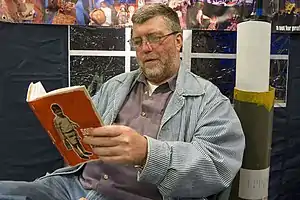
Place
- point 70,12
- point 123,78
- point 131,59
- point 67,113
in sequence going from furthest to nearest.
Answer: point 131,59 → point 70,12 → point 123,78 → point 67,113

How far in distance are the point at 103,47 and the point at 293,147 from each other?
3.68ft

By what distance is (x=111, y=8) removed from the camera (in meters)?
2.04

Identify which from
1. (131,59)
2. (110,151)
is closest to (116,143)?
(110,151)

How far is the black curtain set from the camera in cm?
204

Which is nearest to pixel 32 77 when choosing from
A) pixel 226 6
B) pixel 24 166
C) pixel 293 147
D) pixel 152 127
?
pixel 24 166

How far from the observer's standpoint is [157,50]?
1538 millimetres

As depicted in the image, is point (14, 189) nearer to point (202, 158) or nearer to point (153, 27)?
point (202, 158)

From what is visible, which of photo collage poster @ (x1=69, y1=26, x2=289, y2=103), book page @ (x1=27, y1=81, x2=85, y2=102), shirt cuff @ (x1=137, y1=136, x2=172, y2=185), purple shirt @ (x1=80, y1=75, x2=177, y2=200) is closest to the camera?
book page @ (x1=27, y1=81, x2=85, y2=102)

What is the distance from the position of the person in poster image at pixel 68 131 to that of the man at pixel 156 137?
0.14 feet

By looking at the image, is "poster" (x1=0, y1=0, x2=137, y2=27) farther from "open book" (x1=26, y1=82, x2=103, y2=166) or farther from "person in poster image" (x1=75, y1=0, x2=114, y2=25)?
"open book" (x1=26, y1=82, x2=103, y2=166)

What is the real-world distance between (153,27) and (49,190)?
2.23 ft

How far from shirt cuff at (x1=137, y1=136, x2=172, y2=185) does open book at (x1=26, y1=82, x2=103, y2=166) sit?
6.2 inches

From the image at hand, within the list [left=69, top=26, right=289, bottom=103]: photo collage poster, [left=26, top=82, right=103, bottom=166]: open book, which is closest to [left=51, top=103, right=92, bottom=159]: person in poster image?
[left=26, top=82, right=103, bottom=166]: open book

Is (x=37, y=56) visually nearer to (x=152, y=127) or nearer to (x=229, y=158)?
(x=152, y=127)
